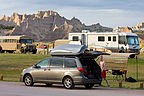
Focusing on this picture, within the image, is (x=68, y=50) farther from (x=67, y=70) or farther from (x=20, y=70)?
Answer: (x=20, y=70)

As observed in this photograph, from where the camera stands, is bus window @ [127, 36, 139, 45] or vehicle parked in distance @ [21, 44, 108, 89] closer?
vehicle parked in distance @ [21, 44, 108, 89]

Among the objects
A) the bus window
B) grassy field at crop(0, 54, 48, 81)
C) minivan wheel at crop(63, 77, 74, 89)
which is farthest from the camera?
the bus window

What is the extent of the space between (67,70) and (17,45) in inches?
2190

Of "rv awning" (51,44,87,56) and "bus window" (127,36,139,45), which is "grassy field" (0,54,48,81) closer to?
"rv awning" (51,44,87,56)

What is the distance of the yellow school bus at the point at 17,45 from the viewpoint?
74.0 metres

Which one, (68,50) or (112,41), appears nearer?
(68,50)

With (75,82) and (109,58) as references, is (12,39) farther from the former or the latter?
(75,82)

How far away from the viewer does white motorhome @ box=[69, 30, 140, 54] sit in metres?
55.2

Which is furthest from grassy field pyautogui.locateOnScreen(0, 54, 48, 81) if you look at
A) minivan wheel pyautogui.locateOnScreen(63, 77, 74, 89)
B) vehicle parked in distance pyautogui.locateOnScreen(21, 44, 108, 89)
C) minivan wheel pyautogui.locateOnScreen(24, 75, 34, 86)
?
minivan wheel pyautogui.locateOnScreen(63, 77, 74, 89)

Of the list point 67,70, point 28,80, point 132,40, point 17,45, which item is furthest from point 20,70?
point 17,45

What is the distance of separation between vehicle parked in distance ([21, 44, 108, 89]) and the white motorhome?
110ft

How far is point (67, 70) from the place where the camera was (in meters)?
20.4

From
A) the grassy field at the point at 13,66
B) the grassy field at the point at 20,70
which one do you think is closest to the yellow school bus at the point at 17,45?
the grassy field at the point at 13,66

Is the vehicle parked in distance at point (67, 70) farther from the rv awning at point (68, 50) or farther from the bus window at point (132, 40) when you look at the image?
the bus window at point (132, 40)
